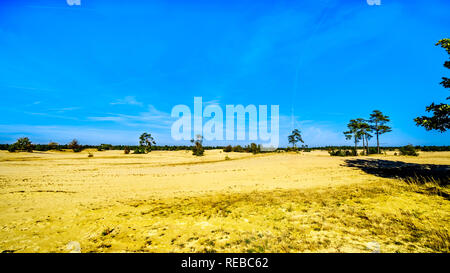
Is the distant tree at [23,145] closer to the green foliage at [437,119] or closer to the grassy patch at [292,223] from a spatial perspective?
the grassy patch at [292,223]

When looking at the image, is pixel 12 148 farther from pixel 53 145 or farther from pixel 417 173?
pixel 417 173

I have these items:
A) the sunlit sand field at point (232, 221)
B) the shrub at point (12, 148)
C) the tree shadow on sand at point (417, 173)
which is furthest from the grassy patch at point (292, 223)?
the shrub at point (12, 148)

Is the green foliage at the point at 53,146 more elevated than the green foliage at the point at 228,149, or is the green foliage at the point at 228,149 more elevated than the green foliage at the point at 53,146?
the green foliage at the point at 53,146

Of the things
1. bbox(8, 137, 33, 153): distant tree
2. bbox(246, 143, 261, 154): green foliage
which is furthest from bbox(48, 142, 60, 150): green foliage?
bbox(246, 143, 261, 154): green foliage

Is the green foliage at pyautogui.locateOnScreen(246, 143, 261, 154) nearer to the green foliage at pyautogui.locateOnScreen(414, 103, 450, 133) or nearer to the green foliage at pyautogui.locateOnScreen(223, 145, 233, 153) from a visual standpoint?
the green foliage at pyautogui.locateOnScreen(223, 145, 233, 153)

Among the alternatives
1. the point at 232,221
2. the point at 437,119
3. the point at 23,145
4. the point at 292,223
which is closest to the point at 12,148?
the point at 23,145

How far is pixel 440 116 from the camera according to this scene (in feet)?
29.6

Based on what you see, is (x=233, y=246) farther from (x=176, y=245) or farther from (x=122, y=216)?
(x=122, y=216)

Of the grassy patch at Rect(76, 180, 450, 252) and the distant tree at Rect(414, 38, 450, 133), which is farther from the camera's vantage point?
the distant tree at Rect(414, 38, 450, 133)

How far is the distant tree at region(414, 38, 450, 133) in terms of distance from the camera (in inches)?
348

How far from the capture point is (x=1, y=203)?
7.19m

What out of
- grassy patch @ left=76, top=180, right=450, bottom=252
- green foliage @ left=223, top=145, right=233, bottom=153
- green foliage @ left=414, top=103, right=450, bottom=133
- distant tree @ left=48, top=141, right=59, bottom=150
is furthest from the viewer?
green foliage @ left=223, top=145, right=233, bottom=153

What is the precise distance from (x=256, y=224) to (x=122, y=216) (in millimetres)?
4603

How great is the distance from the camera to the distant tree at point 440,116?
885cm
